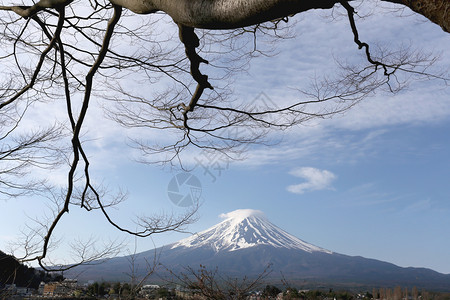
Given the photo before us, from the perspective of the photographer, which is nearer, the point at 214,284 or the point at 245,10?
the point at 245,10

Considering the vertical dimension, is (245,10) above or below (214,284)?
above

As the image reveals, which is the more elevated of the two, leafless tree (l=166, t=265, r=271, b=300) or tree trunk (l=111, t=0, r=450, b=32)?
tree trunk (l=111, t=0, r=450, b=32)

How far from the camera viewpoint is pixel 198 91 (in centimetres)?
270

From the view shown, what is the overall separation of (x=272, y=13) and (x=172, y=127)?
257 centimetres

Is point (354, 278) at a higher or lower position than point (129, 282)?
lower

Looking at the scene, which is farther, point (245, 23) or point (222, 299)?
point (222, 299)

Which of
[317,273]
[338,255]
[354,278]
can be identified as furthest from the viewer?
[338,255]

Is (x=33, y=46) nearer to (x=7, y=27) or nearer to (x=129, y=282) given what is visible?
(x=7, y=27)

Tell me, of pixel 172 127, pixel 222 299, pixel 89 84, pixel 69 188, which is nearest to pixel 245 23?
pixel 89 84

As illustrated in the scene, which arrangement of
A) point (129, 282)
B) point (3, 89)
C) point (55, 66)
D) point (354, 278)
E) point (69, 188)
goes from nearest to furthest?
point (69, 188), point (55, 66), point (3, 89), point (129, 282), point (354, 278)

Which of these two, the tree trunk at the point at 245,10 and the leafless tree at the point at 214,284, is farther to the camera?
the leafless tree at the point at 214,284

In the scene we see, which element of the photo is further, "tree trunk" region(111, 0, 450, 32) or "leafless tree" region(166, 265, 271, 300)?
"leafless tree" region(166, 265, 271, 300)

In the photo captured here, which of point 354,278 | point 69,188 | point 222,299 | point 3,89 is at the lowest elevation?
point 354,278

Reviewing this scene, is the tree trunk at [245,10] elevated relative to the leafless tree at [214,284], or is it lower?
elevated
